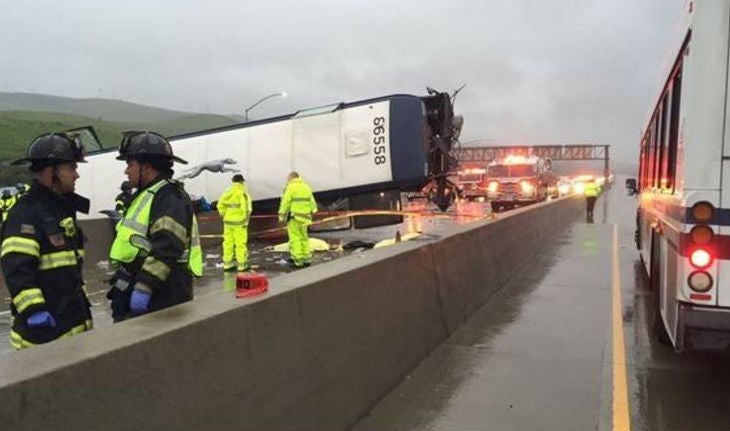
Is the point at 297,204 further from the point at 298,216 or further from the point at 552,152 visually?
the point at 552,152

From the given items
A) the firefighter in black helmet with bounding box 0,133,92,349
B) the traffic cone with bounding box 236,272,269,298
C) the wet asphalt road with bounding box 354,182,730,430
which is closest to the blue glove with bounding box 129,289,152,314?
the firefighter in black helmet with bounding box 0,133,92,349

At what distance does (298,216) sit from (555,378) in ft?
29.2

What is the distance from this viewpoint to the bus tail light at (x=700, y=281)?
210 inches

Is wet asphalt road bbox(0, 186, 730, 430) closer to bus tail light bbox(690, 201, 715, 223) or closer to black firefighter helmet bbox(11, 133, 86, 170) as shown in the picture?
bus tail light bbox(690, 201, 715, 223)

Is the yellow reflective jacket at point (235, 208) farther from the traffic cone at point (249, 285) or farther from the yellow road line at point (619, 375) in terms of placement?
the traffic cone at point (249, 285)

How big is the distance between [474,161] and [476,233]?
11607cm

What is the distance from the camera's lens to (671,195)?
249 inches

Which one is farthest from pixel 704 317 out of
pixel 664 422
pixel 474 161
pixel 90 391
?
pixel 474 161

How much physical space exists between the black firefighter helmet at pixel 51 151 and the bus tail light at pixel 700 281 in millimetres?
4298

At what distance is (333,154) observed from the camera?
2008 cm

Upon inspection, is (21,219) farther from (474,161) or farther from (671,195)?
(474,161)

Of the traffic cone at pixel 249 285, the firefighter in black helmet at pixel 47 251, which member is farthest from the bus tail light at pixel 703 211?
the firefighter in black helmet at pixel 47 251

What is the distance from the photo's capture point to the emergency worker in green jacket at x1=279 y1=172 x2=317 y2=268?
48.4ft

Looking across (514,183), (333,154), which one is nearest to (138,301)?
(333,154)
